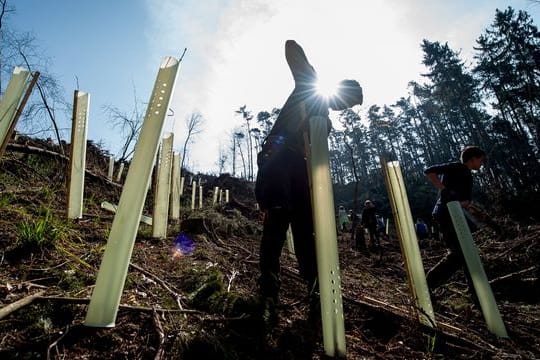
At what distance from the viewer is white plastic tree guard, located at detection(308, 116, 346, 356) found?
99 centimetres

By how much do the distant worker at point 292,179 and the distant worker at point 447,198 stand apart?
1.54m

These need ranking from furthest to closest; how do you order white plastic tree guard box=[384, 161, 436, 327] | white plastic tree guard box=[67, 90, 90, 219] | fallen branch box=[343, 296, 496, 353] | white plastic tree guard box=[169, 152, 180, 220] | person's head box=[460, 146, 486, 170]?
white plastic tree guard box=[169, 152, 180, 220]
person's head box=[460, 146, 486, 170]
white plastic tree guard box=[67, 90, 90, 219]
white plastic tree guard box=[384, 161, 436, 327]
fallen branch box=[343, 296, 496, 353]

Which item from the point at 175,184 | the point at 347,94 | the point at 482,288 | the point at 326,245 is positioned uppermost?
the point at 175,184

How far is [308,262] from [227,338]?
79 cm

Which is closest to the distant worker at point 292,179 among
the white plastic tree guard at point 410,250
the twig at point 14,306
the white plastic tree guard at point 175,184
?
the white plastic tree guard at point 410,250

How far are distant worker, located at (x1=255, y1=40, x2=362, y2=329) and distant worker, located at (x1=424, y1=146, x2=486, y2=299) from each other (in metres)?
1.54

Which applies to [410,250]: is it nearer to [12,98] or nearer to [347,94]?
[347,94]

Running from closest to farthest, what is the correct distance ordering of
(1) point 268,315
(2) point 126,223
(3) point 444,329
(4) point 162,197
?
(2) point 126,223 → (1) point 268,315 → (3) point 444,329 → (4) point 162,197

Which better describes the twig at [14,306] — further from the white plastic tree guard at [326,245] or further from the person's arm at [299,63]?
the person's arm at [299,63]

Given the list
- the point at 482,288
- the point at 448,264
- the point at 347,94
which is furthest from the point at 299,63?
the point at 448,264

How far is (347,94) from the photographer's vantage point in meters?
1.70

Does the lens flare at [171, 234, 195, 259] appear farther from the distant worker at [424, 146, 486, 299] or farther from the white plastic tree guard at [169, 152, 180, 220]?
the distant worker at [424, 146, 486, 299]

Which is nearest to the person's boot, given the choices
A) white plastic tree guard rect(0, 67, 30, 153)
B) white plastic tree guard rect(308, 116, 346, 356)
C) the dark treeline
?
white plastic tree guard rect(308, 116, 346, 356)

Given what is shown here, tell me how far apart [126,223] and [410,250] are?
155 cm
